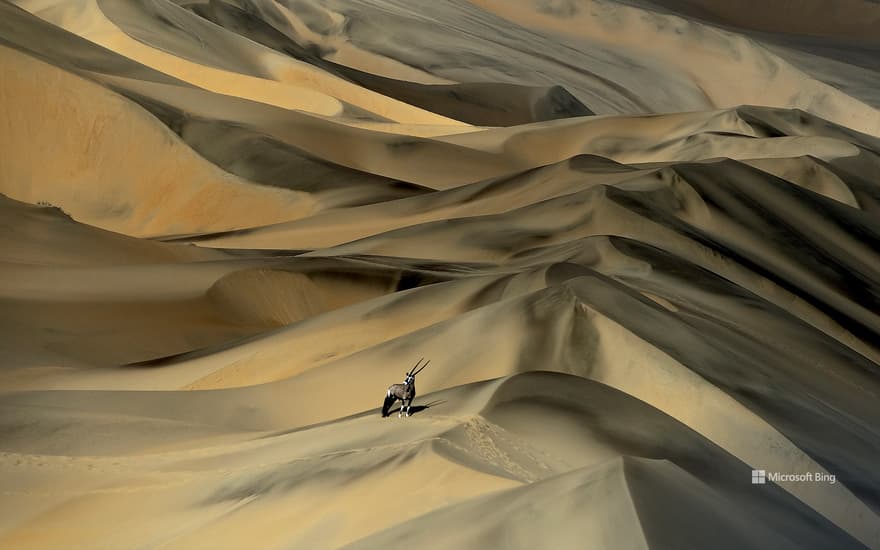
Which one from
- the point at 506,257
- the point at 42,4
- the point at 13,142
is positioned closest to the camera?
the point at 506,257

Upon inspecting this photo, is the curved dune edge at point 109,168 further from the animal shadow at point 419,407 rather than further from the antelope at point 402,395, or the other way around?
the antelope at point 402,395

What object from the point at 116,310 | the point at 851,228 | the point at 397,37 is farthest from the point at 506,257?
the point at 397,37

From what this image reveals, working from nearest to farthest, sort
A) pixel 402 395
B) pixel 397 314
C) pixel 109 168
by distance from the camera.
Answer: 1. pixel 402 395
2. pixel 397 314
3. pixel 109 168

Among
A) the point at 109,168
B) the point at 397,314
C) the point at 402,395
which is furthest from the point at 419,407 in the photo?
the point at 109,168

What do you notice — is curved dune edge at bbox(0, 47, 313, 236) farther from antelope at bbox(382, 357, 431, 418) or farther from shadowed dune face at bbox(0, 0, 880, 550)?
antelope at bbox(382, 357, 431, 418)

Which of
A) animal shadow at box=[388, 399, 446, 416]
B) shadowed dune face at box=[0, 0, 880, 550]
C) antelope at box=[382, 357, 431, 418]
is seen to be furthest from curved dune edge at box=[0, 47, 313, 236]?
antelope at box=[382, 357, 431, 418]

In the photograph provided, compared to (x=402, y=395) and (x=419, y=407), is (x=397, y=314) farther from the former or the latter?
(x=402, y=395)

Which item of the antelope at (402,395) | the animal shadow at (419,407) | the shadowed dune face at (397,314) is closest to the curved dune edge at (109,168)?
the shadowed dune face at (397,314)

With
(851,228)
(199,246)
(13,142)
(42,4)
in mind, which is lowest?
(851,228)

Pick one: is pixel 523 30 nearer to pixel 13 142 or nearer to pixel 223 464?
pixel 13 142
